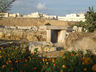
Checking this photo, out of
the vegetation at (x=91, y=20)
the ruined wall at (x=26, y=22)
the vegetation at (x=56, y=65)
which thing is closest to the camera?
the vegetation at (x=56, y=65)

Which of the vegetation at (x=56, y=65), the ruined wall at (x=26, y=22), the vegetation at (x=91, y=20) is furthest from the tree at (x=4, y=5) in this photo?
the ruined wall at (x=26, y=22)

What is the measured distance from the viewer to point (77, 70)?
298cm

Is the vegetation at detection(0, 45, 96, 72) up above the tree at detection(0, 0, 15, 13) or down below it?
below

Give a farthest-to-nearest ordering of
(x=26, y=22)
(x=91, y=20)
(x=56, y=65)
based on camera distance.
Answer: (x=26, y=22) → (x=91, y=20) → (x=56, y=65)

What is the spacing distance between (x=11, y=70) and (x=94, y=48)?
8.32 ft

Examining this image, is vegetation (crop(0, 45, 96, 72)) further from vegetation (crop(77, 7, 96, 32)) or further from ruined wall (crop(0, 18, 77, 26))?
ruined wall (crop(0, 18, 77, 26))

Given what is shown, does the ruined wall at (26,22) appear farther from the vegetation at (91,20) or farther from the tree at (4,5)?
the tree at (4,5)

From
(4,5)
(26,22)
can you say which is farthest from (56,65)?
(26,22)

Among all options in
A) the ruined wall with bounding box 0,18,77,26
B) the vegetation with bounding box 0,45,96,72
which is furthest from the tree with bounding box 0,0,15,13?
the ruined wall with bounding box 0,18,77,26

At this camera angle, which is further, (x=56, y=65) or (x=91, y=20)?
(x=91, y=20)

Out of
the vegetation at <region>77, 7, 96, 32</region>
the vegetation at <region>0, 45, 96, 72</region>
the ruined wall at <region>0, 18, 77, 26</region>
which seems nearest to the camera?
the vegetation at <region>0, 45, 96, 72</region>

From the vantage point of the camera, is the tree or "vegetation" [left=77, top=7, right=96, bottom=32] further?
"vegetation" [left=77, top=7, right=96, bottom=32]

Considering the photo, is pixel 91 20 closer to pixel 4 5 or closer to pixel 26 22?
pixel 4 5

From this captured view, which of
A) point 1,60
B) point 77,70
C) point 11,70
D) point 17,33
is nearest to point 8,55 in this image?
point 1,60
